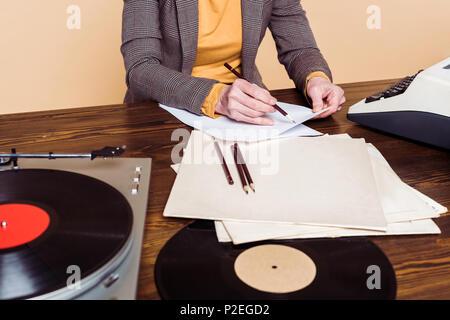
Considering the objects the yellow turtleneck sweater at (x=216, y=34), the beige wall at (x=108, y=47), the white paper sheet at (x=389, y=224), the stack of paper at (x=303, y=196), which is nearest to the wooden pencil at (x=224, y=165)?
the stack of paper at (x=303, y=196)

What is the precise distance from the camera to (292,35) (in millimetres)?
1528

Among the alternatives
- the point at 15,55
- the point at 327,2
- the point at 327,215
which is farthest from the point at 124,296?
the point at 327,2

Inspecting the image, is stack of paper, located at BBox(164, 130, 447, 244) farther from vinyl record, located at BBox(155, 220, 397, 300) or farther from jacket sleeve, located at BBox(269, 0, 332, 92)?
jacket sleeve, located at BBox(269, 0, 332, 92)

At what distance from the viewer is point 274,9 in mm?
1556

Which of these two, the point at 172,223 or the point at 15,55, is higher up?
the point at 15,55

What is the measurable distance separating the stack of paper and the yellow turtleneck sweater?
0.66 m

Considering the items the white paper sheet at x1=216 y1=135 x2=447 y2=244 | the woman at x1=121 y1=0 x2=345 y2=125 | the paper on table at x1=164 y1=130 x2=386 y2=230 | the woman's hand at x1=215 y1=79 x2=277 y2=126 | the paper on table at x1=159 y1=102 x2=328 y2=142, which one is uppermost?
the woman at x1=121 y1=0 x2=345 y2=125

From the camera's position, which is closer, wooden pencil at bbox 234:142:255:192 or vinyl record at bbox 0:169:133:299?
vinyl record at bbox 0:169:133:299

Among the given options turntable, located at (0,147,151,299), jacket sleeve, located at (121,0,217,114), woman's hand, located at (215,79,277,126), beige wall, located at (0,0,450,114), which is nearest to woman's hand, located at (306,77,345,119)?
woman's hand, located at (215,79,277,126)

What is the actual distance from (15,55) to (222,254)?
88.8 inches

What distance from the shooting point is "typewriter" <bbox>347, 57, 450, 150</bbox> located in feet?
3.02

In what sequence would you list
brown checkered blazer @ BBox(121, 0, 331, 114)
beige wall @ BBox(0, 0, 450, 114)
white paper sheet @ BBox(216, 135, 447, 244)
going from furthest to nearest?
beige wall @ BBox(0, 0, 450, 114), brown checkered blazer @ BBox(121, 0, 331, 114), white paper sheet @ BBox(216, 135, 447, 244)

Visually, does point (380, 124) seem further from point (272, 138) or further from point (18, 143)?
point (18, 143)
